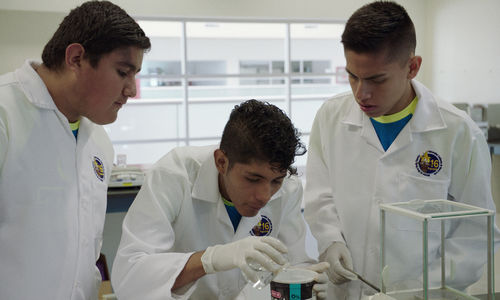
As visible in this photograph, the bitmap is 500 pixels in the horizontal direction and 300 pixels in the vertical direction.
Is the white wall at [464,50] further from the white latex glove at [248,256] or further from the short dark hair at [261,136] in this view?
the white latex glove at [248,256]

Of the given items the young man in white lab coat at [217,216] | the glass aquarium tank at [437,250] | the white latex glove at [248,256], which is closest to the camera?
the glass aquarium tank at [437,250]

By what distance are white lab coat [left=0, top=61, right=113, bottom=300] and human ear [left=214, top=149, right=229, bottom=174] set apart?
383mm

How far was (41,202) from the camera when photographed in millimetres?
1218

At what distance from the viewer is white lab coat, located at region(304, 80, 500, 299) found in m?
1.45

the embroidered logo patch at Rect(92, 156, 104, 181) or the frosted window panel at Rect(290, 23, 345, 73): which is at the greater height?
the frosted window panel at Rect(290, 23, 345, 73)

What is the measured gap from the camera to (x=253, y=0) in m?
6.11

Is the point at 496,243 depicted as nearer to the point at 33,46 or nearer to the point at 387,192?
the point at 387,192

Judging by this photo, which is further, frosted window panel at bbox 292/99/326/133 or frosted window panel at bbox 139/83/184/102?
frosted window panel at bbox 292/99/326/133

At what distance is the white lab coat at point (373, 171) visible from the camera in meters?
1.45

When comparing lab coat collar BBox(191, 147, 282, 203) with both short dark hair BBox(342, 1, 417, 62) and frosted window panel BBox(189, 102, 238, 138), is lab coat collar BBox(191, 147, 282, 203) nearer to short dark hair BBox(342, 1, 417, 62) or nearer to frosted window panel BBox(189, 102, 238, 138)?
short dark hair BBox(342, 1, 417, 62)

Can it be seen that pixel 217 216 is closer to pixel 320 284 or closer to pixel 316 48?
pixel 320 284

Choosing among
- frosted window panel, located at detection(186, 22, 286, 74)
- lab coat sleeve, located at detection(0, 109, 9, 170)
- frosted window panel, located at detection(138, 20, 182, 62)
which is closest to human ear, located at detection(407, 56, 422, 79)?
lab coat sleeve, located at detection(0, 109, 9, 170)

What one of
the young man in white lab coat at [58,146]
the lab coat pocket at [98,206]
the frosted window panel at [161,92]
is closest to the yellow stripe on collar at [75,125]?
the young man in white lab coat at [58,146]

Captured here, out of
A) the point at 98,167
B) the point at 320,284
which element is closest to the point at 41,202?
the point at 98,167
